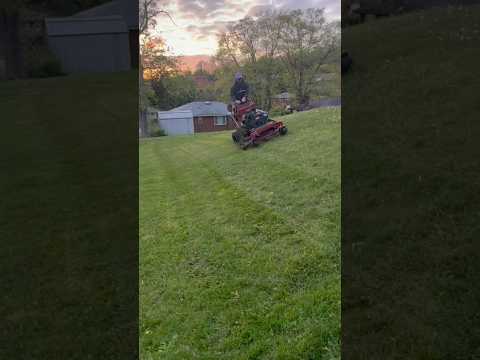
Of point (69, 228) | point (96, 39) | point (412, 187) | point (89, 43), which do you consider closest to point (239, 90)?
point (412, 187)

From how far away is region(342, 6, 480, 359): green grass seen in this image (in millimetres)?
3090

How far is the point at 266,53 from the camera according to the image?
2.34 meters

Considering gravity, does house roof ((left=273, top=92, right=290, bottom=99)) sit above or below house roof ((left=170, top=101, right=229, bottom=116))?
above

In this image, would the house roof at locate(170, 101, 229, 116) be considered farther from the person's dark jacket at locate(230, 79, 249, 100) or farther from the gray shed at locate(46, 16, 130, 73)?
the gray shed at locate(46, 16, 130, 73)

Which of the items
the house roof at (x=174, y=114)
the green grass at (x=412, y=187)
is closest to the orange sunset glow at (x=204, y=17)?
the house roof at (x=174, y=114)

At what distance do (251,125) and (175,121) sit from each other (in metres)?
0.35

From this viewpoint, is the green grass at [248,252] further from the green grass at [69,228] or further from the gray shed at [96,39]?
the gray shed at [96,39]

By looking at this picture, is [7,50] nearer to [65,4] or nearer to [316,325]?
[65,4]

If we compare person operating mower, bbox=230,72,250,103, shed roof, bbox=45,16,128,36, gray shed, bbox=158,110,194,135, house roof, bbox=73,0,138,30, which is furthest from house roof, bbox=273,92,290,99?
shed roof, bbox=45,16,128,36

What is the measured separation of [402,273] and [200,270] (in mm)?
Result: 1784

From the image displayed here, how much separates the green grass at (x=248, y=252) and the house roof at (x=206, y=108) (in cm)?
15

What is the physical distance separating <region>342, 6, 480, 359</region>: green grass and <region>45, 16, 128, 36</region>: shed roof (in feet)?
22.7

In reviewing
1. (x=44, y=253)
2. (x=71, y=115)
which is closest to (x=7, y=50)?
(x=71, y=115)

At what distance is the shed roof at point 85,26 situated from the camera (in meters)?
11.5
